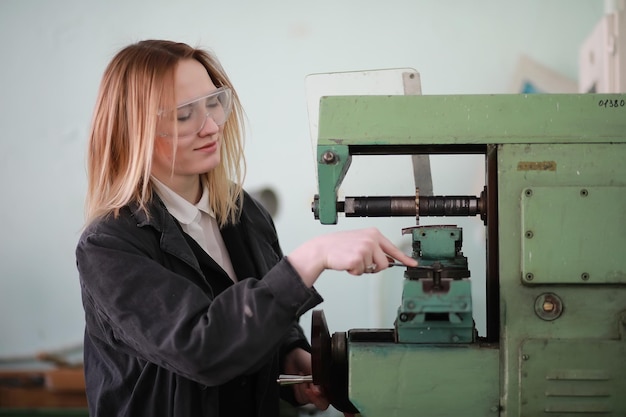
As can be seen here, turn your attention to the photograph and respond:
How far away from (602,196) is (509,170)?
0.49 ft

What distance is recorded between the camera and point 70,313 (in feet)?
10.7

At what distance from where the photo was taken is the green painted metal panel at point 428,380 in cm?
122

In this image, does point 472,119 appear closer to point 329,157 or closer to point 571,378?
point 329,157

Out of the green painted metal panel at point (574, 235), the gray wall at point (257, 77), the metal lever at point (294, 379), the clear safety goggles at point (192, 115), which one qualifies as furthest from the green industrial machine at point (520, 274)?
the gray wall at point (257, 77)

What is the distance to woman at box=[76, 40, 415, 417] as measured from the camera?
1.14 m

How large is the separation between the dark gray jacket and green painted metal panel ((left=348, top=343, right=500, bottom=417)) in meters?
0.16

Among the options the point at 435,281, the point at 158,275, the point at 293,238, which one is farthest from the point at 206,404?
the point at 293,238

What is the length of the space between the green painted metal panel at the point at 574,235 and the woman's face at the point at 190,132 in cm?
56

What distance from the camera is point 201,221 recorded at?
150 centimetres

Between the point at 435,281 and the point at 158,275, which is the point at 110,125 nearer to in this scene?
the point at 158,275

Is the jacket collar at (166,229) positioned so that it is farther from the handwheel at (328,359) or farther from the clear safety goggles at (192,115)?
the handwheel at (328,359)

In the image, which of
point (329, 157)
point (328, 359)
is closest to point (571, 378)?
point (328, 359)

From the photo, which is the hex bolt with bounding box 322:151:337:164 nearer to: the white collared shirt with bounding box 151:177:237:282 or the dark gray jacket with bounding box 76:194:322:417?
the dark gray jacket with bounding box 76:194:322:417

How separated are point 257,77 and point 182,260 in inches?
76.0
